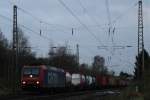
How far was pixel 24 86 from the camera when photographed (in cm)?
5259

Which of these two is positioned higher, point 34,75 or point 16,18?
point 16,18

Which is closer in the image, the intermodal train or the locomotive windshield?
the intermodal train

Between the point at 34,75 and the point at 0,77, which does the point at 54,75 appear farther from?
the point at 0,77

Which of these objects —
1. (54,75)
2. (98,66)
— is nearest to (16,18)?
(54,75)

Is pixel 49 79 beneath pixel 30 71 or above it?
beneath

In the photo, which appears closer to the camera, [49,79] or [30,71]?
[30,71]

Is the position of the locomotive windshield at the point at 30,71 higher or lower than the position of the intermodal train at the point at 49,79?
higher

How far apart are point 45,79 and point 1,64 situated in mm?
26428

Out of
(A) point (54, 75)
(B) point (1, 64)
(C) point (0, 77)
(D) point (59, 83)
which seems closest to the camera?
(A) point (54, 75)

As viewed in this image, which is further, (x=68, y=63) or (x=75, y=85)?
(x=68, y=63)

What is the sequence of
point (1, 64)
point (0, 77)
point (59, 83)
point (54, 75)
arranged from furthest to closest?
1. point (1, 64)
2. point (0, 77)
3. point (59, 83)
4. point (54, 75)

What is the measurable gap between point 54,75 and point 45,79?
16.1 ft

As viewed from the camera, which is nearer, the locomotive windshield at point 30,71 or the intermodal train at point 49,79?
the intermodal train at point 49,79

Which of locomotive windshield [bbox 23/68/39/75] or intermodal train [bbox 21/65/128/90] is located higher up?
locomotive windshield [bbox 23/68/39/75]
